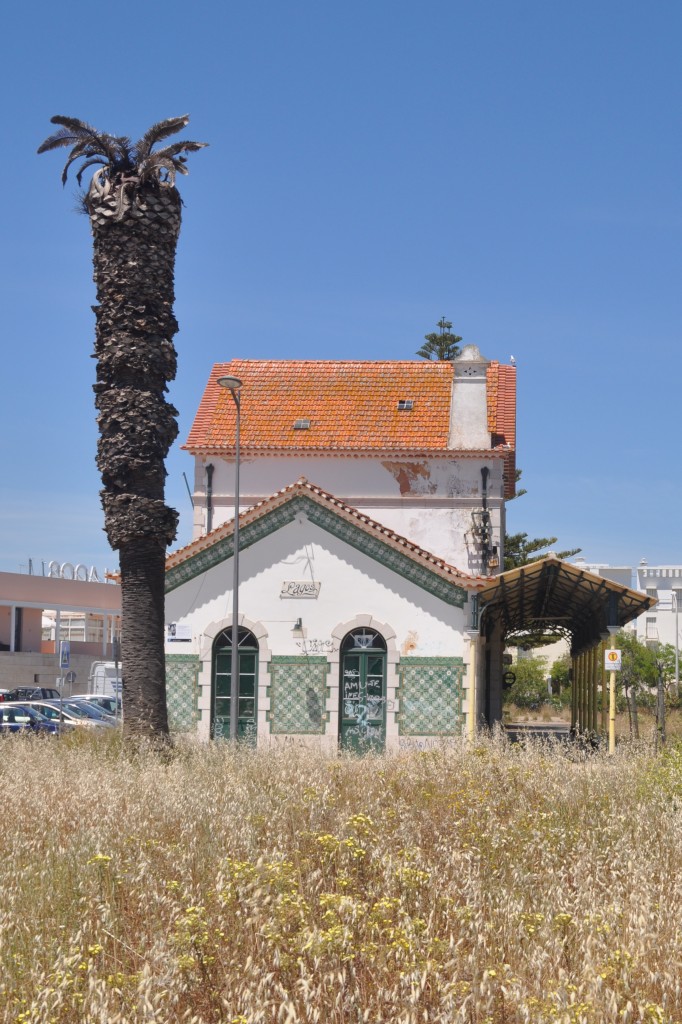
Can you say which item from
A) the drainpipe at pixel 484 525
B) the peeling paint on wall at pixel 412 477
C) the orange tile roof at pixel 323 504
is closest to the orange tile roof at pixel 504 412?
the drainpipe at pixel 484 525

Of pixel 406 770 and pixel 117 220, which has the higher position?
pixel 117 220

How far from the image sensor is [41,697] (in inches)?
1779

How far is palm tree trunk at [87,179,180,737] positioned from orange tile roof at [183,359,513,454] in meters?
15.2

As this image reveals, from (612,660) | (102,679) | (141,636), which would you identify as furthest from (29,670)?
(141,636)

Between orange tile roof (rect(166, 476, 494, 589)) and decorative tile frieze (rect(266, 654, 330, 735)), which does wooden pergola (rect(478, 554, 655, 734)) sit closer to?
orange tile roof (rect(166, 476, 494, 589))

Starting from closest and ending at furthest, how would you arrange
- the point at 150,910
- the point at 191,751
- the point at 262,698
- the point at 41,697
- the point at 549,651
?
1. the point at 150,910
2. the point at 191,751
3. the point at 262,698
4. the point at 41,697
5. the point at 549,651

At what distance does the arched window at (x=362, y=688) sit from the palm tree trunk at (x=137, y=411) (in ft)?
25.4

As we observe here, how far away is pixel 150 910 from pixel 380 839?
1.98 metres

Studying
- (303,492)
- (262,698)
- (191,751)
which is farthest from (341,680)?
(191,751)

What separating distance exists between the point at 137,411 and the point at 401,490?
54.6 feet

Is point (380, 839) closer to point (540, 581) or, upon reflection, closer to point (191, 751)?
point (191, 751)

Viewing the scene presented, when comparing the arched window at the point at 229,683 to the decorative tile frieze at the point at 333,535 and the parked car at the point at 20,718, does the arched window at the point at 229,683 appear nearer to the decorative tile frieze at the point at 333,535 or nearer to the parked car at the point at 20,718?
the decorative tile frieze at the point at 333,535

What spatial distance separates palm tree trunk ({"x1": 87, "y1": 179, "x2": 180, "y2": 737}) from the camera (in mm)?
17078

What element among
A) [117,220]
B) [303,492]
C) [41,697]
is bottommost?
[41,697]
